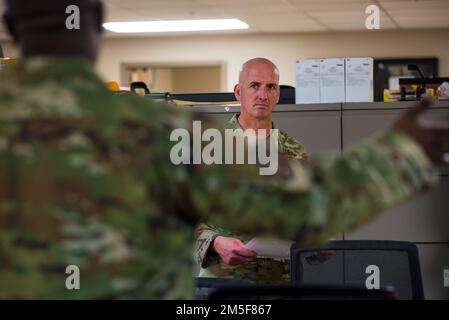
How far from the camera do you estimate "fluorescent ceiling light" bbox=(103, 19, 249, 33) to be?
1245 centimetres

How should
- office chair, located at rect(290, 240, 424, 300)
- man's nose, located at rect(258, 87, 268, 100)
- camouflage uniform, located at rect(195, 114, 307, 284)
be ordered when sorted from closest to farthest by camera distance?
office chair, located at rect(290, 240, 424, 300), camouflage uniform, located at rect(195, 114, 307, 284), man's nose, located at rect(258, 87, 268, 100)

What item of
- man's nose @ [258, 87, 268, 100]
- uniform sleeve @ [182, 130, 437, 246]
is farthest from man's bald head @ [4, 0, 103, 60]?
man's nose @ [258, 87, 268, 100]

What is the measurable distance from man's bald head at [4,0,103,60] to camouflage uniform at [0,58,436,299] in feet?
0.10

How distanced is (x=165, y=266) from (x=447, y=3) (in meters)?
10.1

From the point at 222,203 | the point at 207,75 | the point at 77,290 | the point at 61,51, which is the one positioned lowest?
the point at 77,290

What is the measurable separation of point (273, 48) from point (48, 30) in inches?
497

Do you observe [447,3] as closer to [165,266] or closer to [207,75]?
[207,75]

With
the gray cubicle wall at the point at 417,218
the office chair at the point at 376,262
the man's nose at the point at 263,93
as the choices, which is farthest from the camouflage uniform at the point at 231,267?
the gray cubicle wall at the point at 417,218

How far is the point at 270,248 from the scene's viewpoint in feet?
9.90

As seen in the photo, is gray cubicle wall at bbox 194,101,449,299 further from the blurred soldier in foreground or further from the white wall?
→ the white wall

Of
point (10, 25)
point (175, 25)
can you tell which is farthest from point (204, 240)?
point (175, 25)

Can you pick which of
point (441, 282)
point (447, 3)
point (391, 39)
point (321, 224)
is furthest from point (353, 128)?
point (391, 39)

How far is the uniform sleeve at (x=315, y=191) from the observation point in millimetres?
1121
